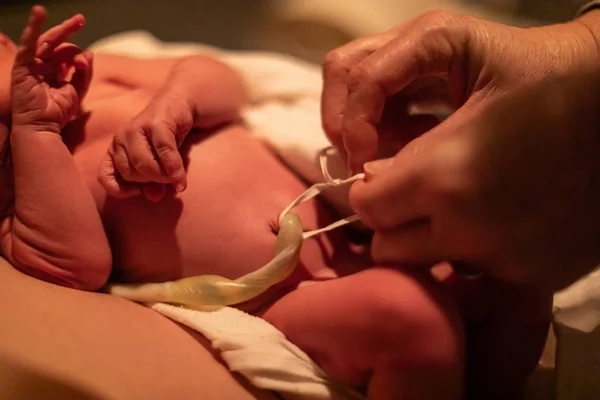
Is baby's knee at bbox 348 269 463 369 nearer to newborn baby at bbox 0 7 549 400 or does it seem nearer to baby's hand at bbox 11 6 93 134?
newborn baby at bbox 0 7 549 400

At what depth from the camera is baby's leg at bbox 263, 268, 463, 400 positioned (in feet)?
1.81

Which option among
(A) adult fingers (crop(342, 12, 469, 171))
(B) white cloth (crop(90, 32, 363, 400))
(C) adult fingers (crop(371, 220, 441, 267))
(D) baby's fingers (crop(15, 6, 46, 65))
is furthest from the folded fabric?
(D) baby's fingers (crop(15, 6, 46, 65))

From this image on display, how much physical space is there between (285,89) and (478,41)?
0.45 meters

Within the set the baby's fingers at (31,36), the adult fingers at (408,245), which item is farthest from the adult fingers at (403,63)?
the baby's fingers at (31,36)

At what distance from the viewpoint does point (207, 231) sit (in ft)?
2.33

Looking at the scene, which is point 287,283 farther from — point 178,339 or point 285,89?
point 285,89

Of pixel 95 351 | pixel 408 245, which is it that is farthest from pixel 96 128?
pixel 408 245

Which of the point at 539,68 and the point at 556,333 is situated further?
the point at 556,333

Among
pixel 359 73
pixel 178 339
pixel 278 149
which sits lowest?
pixel 178 339

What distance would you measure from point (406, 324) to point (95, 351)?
0.30 m

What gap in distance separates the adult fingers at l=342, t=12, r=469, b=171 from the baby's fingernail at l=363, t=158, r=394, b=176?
0.14 ft

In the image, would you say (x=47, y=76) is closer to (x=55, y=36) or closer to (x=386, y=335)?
(x=55, y=36)

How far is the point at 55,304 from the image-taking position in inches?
24.0

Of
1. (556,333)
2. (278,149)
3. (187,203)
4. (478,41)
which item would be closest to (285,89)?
(278,149)
